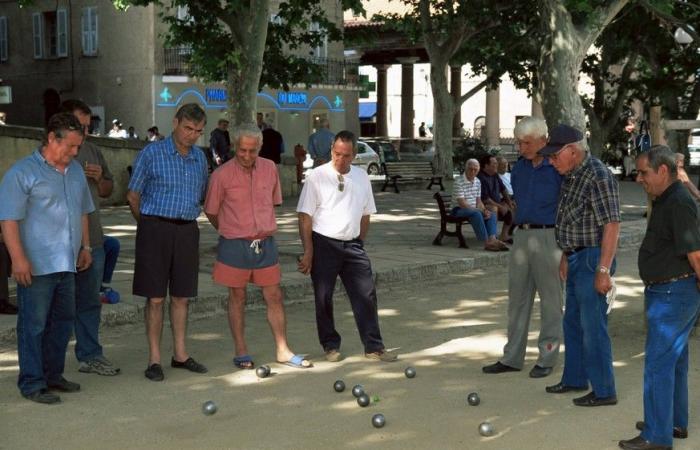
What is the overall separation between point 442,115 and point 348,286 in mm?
21323

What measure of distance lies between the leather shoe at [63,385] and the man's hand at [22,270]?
30.8 inches

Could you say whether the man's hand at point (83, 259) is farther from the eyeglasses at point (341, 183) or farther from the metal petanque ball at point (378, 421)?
the metal petanque ball at point (378, 421)

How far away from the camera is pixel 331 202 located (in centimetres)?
859

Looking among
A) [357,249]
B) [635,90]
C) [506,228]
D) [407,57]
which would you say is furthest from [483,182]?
[407,57]

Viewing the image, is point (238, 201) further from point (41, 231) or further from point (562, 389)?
point (562, 389)

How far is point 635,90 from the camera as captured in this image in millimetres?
30844

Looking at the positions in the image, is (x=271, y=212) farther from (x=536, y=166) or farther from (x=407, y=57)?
(x=407, y=57)

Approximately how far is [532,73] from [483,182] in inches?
715

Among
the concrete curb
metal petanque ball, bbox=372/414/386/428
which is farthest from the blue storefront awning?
metal petanque ball, bbox=372/414/386/428

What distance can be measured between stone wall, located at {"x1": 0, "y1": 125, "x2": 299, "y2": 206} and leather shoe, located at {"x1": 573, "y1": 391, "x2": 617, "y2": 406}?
13.5 m

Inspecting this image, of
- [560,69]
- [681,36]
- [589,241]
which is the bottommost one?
[589,241]

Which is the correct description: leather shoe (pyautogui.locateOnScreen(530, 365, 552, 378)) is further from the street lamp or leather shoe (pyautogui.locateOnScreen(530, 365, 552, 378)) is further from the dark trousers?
the street lamp

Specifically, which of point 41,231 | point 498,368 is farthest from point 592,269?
point 41,231

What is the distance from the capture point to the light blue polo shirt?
707 centimetres
